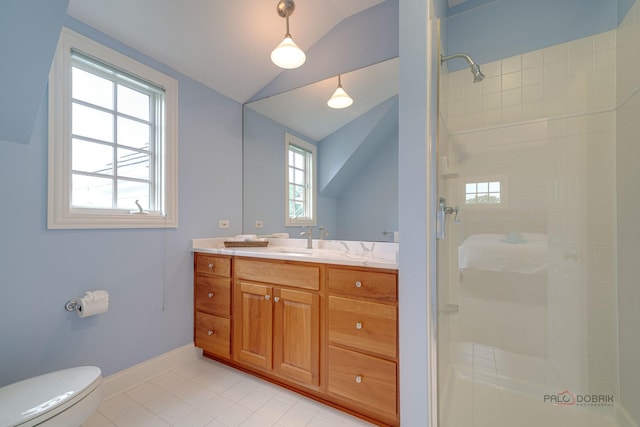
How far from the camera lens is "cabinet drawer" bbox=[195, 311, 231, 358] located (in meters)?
1.95

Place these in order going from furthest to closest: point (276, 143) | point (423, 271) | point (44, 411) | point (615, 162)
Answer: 1. point (276, 143)
2. point (615, 162)
3. point (423, 271)
4. point (44, 411)

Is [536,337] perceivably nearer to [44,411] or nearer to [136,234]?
[44,411]

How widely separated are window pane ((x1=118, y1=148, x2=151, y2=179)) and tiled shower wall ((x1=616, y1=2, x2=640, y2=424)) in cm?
291

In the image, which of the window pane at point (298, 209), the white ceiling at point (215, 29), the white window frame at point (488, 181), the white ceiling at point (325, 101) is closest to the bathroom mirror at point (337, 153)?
the white ceiling at point (325, 101)

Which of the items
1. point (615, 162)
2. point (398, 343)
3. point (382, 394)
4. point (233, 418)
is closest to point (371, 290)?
point (398, 343)

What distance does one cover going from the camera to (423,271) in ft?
3.85

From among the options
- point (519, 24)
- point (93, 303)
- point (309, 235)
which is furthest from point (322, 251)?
point (519, 24)

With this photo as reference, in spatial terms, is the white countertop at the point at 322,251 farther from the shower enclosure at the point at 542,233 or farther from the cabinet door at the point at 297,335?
the shower enclosure at the point at 542,233

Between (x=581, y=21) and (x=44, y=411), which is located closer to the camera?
(x=44, y=411)

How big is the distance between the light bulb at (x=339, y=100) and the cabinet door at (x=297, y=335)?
56.7 inches

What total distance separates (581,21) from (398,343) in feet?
6.79

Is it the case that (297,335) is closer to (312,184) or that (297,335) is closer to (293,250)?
(293,250)

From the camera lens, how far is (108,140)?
69.5 inches

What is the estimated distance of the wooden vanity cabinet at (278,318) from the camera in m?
1.57
